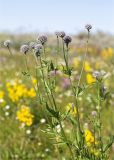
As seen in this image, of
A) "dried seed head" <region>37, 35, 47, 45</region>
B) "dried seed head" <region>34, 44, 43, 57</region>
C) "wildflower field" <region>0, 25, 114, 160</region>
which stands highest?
"dried seed head" <region>37, 35, 47, 45</region>

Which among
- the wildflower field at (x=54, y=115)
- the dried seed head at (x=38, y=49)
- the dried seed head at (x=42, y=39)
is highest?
the dried seed head at (x=42, y=39)

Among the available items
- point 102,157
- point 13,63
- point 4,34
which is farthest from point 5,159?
point 4,34

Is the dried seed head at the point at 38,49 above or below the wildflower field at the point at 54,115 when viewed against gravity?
above

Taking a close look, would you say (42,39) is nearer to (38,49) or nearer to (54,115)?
(38,49)

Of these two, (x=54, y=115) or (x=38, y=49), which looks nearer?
(x=38, y=49)

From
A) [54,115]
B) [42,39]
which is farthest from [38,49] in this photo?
[54,115]

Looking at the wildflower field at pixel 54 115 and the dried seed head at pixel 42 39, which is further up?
the dried seed head at pixel 42 39

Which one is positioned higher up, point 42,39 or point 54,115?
point 42,39

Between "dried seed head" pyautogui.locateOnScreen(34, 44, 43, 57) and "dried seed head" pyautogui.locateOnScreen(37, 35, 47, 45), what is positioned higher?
"dried seed head" pyautogui.locateOnScreen(37, 35, 47, 45)

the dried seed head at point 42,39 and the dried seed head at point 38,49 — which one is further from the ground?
the dried seed head at point 42,39

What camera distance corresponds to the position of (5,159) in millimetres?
5797

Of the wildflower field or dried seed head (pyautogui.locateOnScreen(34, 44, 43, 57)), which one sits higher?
dried seed head (pyautogui.locateOnScreen(34, 44, 43, 57))

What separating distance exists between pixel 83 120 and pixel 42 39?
3957 mm

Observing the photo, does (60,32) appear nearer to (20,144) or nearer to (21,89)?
(20,144)
